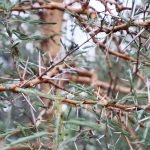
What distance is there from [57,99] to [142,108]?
15 centimetres

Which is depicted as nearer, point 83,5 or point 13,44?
point 13,44

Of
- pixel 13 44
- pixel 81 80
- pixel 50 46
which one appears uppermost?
pixel 13 44

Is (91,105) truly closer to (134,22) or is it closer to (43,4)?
(134,22)

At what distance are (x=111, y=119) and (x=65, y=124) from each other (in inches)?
6.8

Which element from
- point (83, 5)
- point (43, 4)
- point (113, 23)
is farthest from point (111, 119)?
point (43, 4)

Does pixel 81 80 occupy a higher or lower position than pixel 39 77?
lower

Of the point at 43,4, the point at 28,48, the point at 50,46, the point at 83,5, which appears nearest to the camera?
the point at 83,5

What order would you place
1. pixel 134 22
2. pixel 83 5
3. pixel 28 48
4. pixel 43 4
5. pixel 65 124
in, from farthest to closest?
pixel 28 48, pixel 43 4, pixel 83 5, pixel 134 22, pixel 65 124

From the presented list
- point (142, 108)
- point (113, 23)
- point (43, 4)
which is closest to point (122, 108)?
point (142, 108)

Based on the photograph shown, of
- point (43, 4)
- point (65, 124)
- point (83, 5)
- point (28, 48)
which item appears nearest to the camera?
point (65, 124)

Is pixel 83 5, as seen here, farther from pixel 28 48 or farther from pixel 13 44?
pixel 28 48

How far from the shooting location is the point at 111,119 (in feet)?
2.01

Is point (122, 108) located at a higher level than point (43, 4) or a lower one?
lower

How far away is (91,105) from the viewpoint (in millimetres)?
610
